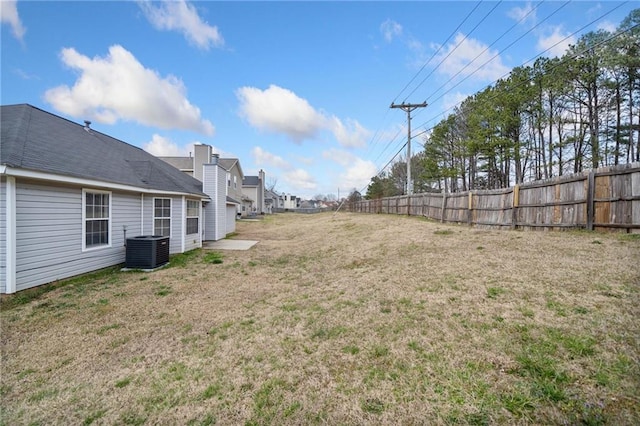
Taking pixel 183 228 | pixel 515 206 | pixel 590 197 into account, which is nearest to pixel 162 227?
pixel 183 228

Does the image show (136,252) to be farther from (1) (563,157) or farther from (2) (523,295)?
(1) (563,157)

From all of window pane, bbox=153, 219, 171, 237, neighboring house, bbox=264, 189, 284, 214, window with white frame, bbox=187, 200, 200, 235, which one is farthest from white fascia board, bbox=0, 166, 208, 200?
neighboring house, bbox=264, 189, 284, 214

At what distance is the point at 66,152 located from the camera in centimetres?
709

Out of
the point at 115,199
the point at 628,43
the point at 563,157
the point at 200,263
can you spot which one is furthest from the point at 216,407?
the point at 563,157

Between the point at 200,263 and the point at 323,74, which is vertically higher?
the point at 323,74

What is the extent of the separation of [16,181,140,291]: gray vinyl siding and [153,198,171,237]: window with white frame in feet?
7.21

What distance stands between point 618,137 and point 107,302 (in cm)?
2457

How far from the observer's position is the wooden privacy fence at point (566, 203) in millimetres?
6000

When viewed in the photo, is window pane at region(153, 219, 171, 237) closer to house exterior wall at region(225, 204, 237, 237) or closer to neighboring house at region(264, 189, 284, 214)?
house exterior wall at region(225, 204, 237, 237)

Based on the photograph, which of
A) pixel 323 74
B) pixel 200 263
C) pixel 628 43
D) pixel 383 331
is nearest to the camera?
pixel 383 331

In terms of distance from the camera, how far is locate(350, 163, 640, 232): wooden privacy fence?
236 inches

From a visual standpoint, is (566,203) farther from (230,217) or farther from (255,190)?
(255,190)

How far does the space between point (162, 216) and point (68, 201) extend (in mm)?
3472

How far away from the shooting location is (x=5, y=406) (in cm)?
252
